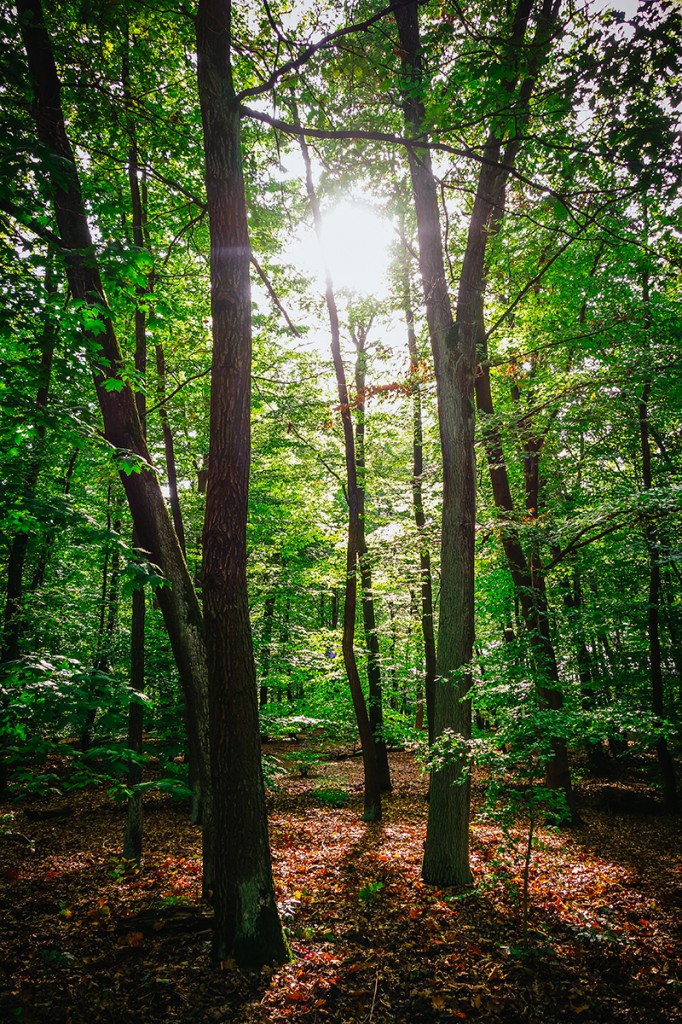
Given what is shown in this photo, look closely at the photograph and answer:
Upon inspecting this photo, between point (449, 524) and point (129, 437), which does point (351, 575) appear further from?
point (129, 437)

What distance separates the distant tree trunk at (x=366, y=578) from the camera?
10016 mm

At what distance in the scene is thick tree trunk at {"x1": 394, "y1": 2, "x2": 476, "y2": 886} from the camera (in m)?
5.53

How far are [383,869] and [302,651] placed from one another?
5.62 metres

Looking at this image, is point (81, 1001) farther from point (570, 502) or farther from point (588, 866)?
point (570, 502)

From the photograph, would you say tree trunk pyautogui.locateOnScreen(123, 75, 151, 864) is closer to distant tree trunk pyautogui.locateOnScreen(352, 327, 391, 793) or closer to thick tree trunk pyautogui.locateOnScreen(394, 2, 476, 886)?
thick tree trunk pyautogui.locateOnScreen(394, 2, 476, 886)

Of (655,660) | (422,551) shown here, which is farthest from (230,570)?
(655,660)

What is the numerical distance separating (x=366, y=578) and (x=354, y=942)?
7.12 m

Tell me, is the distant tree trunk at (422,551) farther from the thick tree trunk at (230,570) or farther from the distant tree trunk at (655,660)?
the thick tree trunk at (230,570)

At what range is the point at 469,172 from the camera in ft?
22.2

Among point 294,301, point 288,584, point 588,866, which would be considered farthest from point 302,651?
point 294,301

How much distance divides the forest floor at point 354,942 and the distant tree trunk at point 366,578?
386cm

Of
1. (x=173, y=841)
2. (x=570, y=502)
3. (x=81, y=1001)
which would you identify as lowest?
(x=173, y=841)

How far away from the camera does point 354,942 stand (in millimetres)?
4391

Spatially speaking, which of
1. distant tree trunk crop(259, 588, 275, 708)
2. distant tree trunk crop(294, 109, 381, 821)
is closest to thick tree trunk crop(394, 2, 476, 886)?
distant tree trunk crop(294, 109, 381, 821)
